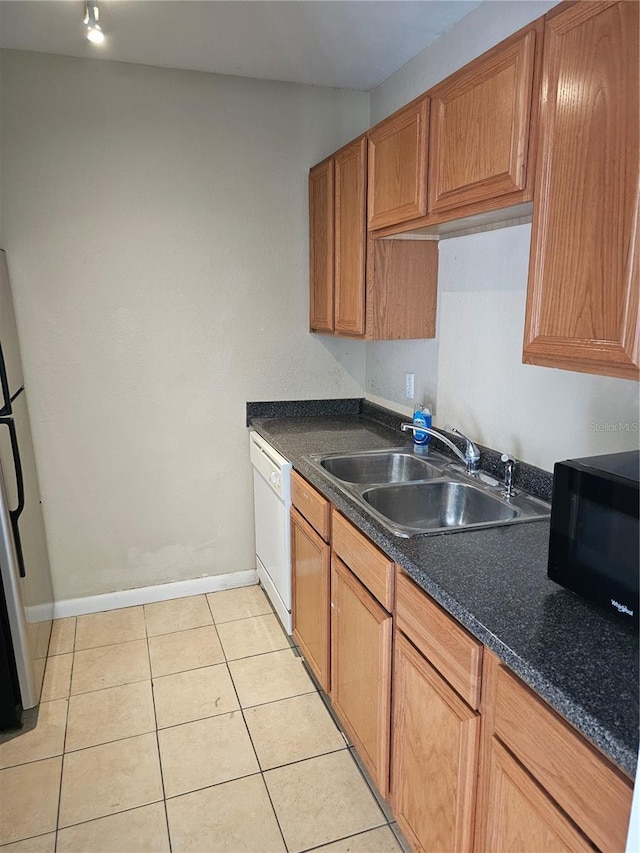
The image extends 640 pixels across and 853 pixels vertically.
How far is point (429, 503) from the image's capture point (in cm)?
210

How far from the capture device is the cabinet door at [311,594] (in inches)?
82.8

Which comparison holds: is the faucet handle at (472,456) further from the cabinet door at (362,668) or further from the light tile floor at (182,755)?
the light tile floor at (182,755)

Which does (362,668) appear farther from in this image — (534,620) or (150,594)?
(150,594)

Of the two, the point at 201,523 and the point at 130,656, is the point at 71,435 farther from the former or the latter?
the point at 130,656

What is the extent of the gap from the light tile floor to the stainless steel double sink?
2.88ft

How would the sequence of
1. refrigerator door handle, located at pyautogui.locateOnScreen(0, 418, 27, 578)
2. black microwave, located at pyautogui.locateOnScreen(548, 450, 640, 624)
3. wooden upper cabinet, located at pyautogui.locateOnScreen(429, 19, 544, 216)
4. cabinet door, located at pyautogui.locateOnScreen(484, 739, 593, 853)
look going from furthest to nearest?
refrigerator door handle, located at pyautogui.locateOnScreen(0, 418, 27, 578), wooden upper cabinet, located at pyautogui.locateOnScreen(429, 19, 544, 216), black microwave, located at pyautogui.locateOnScreen(548, 450, 640, 624), cabinet door, located at pyautogui.locateOnScreen(484, 739, 593, 853)

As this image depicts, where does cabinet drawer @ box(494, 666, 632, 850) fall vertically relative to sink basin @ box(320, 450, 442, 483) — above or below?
below

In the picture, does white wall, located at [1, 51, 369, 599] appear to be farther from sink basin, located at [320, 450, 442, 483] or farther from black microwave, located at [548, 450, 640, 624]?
black microwave, located at [548, 450, 640, 624]

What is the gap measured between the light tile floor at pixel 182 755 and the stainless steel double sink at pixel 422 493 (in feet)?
2.88

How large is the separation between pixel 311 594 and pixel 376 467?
1.92 ft

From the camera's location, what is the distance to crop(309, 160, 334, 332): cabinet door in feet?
8.83

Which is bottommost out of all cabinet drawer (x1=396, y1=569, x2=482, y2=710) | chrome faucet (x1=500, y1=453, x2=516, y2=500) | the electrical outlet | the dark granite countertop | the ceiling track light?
cabinet drawer (x1=396, y1=569, x2=482, y2=710)

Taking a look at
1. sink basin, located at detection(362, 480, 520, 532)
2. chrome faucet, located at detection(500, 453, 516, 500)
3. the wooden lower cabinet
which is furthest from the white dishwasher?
the wooden lower cabinet

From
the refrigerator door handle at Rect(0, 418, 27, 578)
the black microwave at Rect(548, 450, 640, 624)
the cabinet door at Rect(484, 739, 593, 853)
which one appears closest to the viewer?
the cabinet door at Rect(484, 739, 593, 853)
